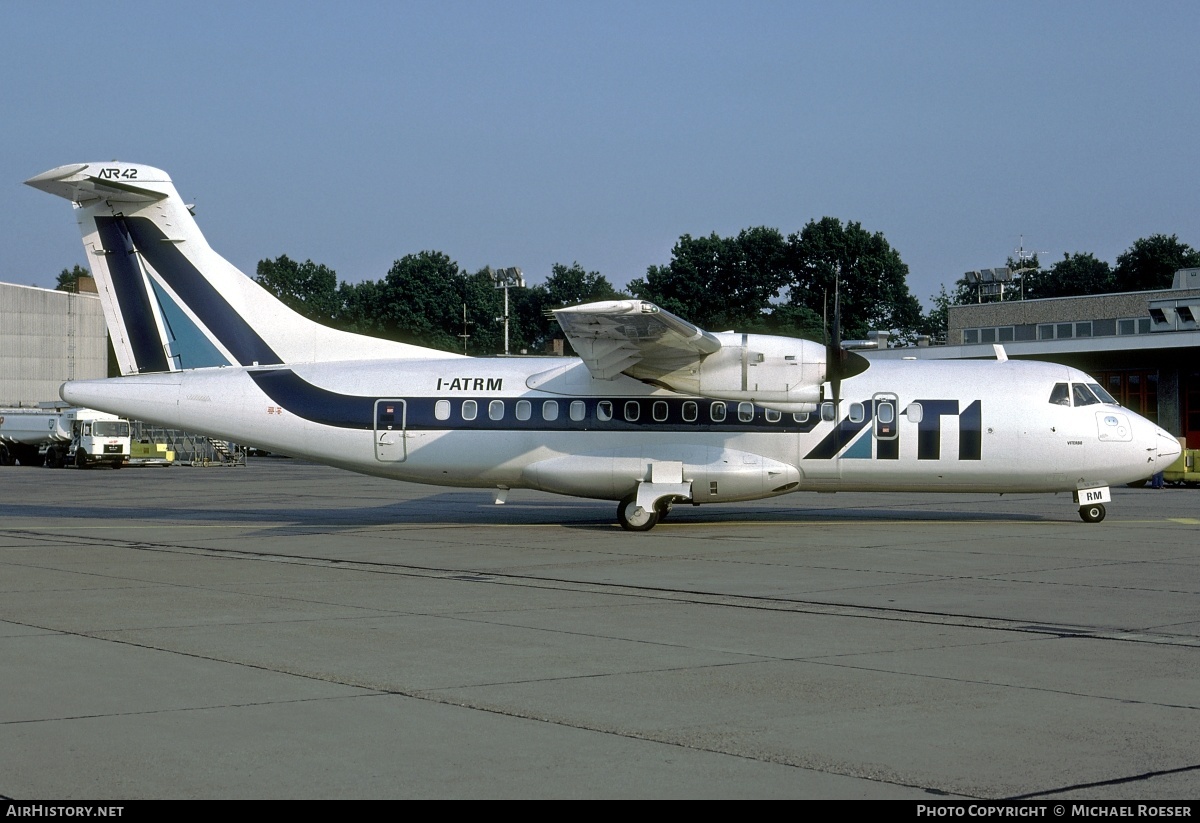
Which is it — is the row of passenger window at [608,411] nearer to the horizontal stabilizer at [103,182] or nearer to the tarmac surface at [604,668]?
the tarmac surface at [604,668]

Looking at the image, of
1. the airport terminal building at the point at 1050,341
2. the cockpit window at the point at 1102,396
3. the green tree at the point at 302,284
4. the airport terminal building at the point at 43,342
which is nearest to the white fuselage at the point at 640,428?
the cockpit window at the point at 1102,396

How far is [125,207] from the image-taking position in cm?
2383

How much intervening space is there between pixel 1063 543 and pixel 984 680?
11955 millimetres

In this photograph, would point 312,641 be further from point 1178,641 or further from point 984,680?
point 1178,641

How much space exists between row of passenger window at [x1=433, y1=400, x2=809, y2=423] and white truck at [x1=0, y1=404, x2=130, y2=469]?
4190cm

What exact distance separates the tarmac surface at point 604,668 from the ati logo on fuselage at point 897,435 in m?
2.23

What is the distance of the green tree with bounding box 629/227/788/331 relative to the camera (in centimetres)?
9394

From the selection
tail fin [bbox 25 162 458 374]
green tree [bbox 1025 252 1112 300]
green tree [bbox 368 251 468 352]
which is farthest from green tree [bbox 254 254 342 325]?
tail fin [bbox 25 162 458 374]

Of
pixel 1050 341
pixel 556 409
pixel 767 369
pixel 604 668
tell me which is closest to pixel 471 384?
pixel 556 409

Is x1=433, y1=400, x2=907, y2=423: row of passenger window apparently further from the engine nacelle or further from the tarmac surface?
the tarmac surface

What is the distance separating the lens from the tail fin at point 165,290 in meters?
23.9

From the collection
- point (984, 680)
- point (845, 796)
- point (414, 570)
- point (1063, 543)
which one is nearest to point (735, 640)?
A: point (984, 680)

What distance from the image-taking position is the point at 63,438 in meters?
65.6

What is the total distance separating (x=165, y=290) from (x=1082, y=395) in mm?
18611
